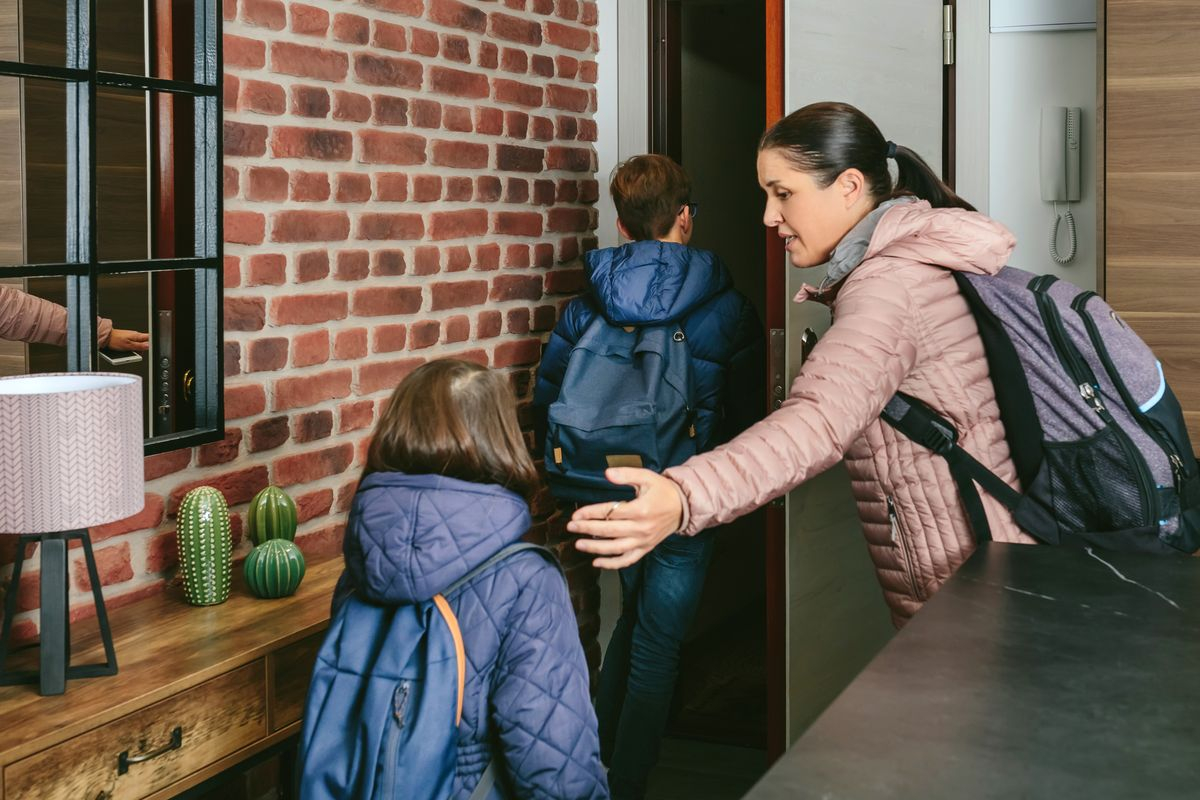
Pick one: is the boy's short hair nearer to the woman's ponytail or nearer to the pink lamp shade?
the woman's ponytail

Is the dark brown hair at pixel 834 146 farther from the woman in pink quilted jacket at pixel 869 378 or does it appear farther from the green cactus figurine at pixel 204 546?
the green cactus figurine at pixel 204 546

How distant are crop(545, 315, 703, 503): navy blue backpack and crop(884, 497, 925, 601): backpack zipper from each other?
3.55ft

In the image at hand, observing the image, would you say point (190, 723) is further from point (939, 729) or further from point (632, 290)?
point (632, 290)

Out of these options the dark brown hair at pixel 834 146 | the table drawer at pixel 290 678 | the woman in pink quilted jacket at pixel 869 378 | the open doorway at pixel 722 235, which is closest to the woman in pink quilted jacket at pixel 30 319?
the table drawer at pixel 290 678

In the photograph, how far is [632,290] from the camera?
3129 mm

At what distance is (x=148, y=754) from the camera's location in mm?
1810

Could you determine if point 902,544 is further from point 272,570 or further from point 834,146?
point 272,570

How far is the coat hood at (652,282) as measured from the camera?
312cm

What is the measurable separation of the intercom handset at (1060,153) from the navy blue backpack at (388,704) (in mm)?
2263

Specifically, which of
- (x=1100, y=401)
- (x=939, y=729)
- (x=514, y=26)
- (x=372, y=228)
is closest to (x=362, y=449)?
(x=372, y=228)

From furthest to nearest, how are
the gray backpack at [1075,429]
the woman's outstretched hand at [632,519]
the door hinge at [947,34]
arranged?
the door hinge at [947,34] → the gray backpack at [1075,429] → the woman's outstretched hand at [632,519]

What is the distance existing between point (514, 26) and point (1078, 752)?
2705 millimetres

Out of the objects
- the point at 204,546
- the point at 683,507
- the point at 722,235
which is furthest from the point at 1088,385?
the point at 722,235

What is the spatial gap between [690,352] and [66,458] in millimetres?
1730
